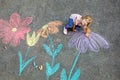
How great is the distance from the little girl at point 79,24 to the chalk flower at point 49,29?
51 mm

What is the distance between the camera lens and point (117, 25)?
1.46m

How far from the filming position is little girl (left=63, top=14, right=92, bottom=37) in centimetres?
141

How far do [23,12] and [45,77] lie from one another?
0.38m

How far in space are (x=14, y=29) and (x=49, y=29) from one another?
17 centimetres

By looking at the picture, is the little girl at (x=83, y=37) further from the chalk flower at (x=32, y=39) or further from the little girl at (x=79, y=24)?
the chalk flower at (x=32, y=39)

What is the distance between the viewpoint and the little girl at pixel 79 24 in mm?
1410

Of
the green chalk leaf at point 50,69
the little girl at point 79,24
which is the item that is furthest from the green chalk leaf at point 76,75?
the little girl at point 79,24

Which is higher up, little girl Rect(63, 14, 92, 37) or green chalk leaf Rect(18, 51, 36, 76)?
little girl Rect(63, 14, 92, 37)

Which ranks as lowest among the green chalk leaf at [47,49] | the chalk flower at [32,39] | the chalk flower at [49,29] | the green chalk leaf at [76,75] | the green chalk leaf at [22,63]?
the green chalk leaf at [76,75]

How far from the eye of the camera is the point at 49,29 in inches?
57.2

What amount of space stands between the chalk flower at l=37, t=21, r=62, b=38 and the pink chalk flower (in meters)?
0.07

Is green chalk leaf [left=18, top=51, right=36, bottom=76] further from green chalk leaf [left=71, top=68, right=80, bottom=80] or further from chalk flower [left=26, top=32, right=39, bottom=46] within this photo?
green chalk leaf [left=71, top=68, right=80, bottom=80]

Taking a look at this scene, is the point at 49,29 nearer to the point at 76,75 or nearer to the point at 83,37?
the point at 83,37

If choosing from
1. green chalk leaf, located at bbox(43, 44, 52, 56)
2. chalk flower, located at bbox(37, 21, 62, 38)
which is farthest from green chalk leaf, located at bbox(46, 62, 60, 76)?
chalk flower, located at bbox(37, 21, 62, 38)
